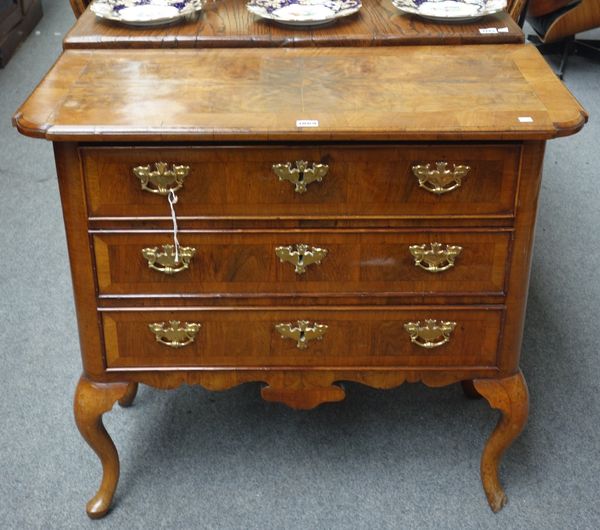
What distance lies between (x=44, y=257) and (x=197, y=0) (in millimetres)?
987

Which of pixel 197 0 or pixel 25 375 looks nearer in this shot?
pixel 197 0

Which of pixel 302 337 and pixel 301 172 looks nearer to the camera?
pixel 301 172

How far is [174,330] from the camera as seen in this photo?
58.3 inches

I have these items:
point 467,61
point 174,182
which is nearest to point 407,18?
point 467,61

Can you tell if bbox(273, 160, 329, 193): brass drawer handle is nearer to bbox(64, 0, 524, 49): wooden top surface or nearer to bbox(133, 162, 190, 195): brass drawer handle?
bbox(133, 162, 190, 195): brass drawer handle

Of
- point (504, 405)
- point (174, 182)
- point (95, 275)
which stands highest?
point (174, 182)

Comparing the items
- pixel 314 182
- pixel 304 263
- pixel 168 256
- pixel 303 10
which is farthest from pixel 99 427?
pixel 303 10

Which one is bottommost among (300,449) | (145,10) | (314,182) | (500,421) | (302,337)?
(300,449)

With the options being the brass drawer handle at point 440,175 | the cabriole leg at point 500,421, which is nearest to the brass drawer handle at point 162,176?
the brass drawer handle at point 440,175

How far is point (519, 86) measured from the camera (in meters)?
1.46

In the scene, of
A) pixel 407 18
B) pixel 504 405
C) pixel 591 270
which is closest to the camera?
pixel 504 405

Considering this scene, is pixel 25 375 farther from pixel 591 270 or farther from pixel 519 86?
pixel 591 270

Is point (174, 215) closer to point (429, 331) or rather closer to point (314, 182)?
point (314, 182)

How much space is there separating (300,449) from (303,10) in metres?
0.88
